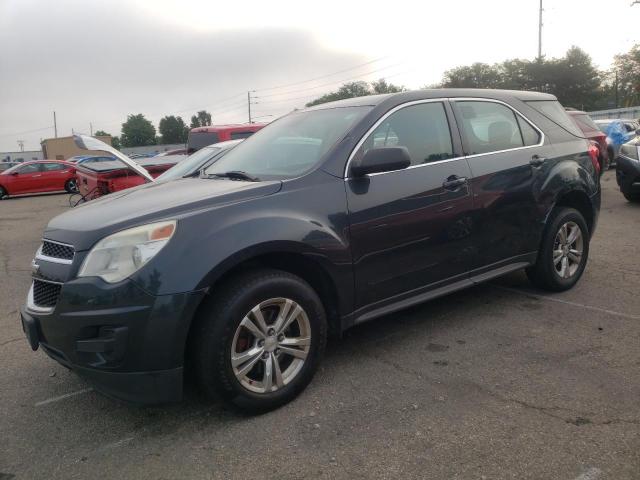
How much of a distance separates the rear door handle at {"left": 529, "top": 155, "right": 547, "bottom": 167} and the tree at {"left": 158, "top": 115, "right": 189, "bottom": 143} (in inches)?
4207

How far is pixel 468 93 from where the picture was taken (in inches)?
169

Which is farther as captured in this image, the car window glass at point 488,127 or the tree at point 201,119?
the tree at point 201,119

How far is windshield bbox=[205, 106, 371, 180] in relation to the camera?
139 inches

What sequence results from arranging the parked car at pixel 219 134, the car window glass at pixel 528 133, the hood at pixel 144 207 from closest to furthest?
the hood at pixel 144 207 → the car window glass at pixel 528 133 → the parked car at pixel 219 134

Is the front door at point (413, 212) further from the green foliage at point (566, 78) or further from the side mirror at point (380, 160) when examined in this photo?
the green foliage at point (566, 78)

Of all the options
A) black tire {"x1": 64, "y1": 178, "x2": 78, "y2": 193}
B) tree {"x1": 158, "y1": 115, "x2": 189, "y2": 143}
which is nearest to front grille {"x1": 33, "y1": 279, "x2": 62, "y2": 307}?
black tire {"x1": 64, "y1": 178, "x2": 78, "y2": 193}

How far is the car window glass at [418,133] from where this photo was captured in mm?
3680

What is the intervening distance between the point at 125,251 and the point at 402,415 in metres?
1.70

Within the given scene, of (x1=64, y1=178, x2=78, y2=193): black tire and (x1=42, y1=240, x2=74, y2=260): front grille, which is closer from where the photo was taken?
(x1=42, y1=240, x2=74, y2=260): front grille

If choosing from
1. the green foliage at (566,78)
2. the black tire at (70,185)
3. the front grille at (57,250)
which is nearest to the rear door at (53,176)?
the black tire at (70,185)

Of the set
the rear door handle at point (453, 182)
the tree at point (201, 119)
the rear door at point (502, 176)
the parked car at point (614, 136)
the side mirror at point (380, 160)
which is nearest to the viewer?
the side mirror at point (380, 160)

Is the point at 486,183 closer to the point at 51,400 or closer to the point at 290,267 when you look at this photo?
the point at 290,267

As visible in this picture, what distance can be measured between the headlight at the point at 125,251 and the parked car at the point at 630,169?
30.5 feet

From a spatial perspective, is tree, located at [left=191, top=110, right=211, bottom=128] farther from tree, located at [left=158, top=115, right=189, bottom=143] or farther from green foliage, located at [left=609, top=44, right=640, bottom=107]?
green foliage, located at [left=609, top=44, right=640, bottom=107]
